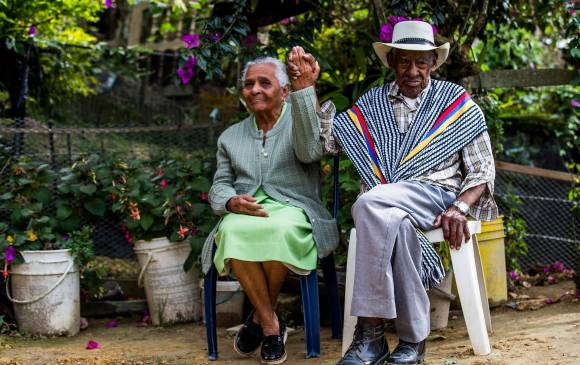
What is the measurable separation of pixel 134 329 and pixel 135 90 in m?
6.53

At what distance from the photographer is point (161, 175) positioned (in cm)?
513

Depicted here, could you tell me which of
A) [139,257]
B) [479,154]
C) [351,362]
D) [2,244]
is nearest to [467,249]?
[479,154]

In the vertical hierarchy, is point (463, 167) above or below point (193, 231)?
above

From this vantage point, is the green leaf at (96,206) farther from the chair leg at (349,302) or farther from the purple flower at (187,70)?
the chair leg at (349,302)

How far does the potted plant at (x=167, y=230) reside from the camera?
483cm

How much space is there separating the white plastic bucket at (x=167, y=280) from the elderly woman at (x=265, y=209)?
84 cm

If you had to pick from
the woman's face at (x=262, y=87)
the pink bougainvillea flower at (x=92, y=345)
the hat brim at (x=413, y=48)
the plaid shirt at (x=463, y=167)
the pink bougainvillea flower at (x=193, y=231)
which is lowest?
the pink bougainvillea flower at (x=92, y=345)

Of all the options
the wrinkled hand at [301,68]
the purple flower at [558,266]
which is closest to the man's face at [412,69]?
the wrinkled hand at [301,68]

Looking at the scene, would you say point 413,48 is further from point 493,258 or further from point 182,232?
point 182,232

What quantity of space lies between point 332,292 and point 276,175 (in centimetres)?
72

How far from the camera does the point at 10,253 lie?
4602 mm

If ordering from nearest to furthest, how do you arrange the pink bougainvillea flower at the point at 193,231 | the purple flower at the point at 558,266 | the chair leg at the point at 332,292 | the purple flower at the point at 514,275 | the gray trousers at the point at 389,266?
the gray trousers at the point at 389,266
the chair leg at the point at 332,292
the pink bougainvillea flower at the point at 193,231
the purple flower at the point at 514,275
the purple flower at the point at 558,266

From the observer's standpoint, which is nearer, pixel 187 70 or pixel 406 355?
pixel 406 355

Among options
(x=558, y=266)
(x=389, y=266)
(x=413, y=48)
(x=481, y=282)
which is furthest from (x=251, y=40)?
(x=558, y=266)
